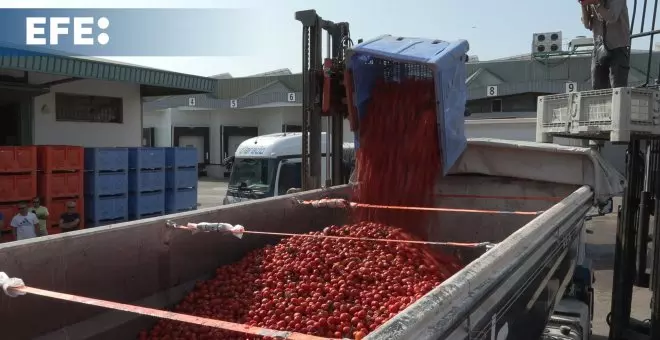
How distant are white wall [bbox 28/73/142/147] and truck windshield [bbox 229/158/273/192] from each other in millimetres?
4513

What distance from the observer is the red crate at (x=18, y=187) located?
10375 millimetres

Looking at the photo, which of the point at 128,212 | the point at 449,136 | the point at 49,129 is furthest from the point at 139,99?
the point at 449,136

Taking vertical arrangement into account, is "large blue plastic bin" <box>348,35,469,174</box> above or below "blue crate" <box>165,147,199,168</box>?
above

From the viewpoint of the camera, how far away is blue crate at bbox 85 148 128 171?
39.2 ft

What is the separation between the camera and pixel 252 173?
12.3 meters

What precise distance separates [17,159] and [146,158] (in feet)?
9.36

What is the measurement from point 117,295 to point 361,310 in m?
1.50

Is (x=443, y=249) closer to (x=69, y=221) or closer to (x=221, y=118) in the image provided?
(x=69, y=221)

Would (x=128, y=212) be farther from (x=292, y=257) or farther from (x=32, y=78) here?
(x=292, y=257)

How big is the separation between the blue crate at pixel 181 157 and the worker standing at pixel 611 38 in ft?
32.6

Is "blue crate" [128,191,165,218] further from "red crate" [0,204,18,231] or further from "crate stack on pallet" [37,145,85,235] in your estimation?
"red crate" [0,204,18,231]

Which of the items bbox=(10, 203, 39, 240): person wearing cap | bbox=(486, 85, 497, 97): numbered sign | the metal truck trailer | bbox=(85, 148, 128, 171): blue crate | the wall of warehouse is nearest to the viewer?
the metal truck trailer

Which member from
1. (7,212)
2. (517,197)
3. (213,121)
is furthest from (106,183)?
(213,121)

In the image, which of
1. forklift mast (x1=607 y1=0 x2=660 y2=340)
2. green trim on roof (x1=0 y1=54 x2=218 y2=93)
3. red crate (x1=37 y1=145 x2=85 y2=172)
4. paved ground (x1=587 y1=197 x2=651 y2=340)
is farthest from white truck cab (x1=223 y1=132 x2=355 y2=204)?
forklift mast (x1=607 y1=0 x2=660 y2=340)
